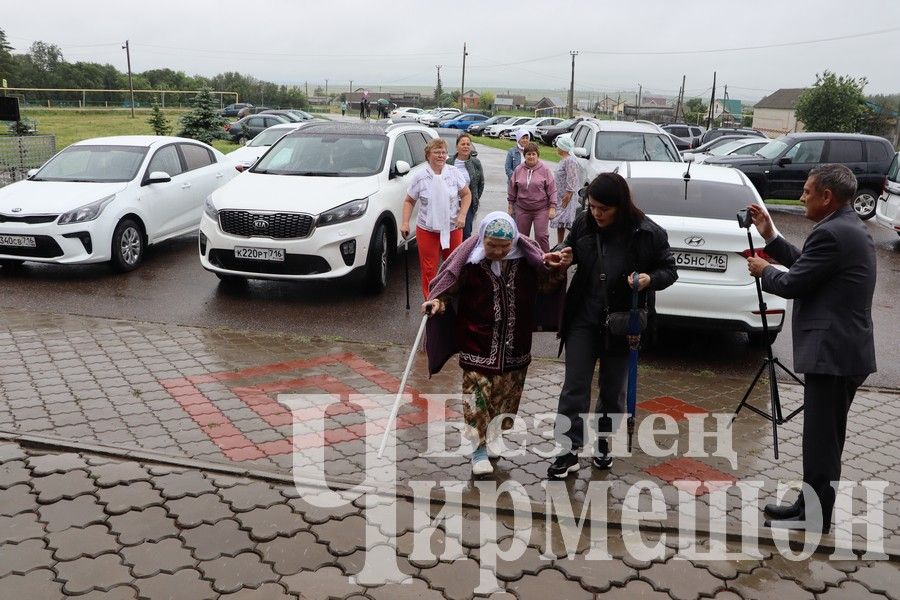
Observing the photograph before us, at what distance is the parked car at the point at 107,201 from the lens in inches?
359

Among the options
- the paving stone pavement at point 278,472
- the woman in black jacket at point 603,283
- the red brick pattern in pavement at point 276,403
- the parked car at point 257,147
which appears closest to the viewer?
the paving stone pavement at point 278,472

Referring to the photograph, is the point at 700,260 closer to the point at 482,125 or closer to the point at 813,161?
the point at 813,161

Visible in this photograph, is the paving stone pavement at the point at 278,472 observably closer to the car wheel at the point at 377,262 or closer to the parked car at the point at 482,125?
the car wheel at the point at 377,262

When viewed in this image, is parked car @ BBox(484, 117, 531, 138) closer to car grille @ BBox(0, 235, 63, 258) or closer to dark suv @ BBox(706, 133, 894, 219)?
dark suv @ BBox(706, 133, 894, 219)

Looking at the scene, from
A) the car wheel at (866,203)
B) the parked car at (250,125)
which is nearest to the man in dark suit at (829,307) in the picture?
the car wheel at (866,203)

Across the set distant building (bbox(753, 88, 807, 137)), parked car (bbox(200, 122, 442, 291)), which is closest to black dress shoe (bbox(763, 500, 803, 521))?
parked car (bbox(200, 122, 442, 291))

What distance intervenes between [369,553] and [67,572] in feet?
4.71

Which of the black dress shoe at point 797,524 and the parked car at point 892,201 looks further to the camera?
the parked car at point 892,201

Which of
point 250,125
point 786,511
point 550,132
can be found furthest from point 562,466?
point 550,132

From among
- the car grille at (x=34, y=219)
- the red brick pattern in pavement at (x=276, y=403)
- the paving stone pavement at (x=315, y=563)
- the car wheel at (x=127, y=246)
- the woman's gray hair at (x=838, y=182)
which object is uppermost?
the woman's gray hair at (x=838, y=182)

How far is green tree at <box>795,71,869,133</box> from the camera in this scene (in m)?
53.2

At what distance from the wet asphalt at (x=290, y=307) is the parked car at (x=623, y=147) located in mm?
4322

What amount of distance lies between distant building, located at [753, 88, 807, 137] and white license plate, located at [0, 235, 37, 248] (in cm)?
10077

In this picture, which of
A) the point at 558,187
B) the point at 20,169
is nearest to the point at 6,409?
the point at 558,187
